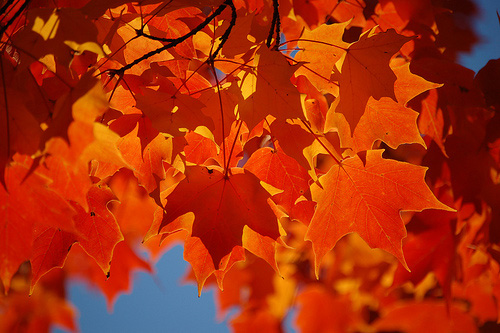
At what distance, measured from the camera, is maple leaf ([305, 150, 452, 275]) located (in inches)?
36.0

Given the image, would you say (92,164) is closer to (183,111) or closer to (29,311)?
(183,111)

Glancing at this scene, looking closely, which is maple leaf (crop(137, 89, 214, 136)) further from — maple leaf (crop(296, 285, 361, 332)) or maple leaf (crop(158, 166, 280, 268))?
maple leaf (crop(296, 285, 361, 332))

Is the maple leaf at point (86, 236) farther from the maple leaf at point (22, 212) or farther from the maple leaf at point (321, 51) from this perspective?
the maple leaf at point (321, 51)

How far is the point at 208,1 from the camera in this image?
82 centimetres

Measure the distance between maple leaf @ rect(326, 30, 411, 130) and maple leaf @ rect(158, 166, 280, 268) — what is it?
0.25 meters

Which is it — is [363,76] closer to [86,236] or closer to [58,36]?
[58,36]

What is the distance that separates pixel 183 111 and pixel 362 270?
228cm

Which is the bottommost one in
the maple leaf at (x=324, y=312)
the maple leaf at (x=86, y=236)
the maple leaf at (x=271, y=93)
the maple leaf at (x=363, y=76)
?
the maple leaf at (x=324, y=312)

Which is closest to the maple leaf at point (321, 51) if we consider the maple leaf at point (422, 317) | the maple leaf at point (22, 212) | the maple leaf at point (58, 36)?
the maple leaf at point (58, 36)

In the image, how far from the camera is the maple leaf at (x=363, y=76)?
0.84m

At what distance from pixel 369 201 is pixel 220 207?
0.34 metres

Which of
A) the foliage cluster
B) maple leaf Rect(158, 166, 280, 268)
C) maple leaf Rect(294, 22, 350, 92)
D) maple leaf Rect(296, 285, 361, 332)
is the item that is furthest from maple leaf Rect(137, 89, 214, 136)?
maple leaf Rect(296, 285, 361, 332)

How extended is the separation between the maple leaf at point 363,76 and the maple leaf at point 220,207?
0.82ft

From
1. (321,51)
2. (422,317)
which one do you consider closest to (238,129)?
(321,51)
